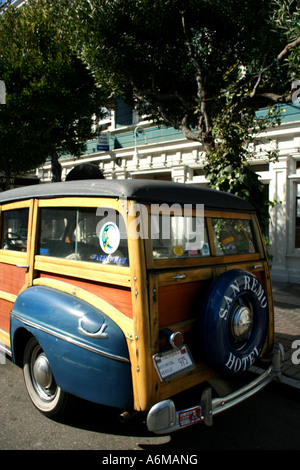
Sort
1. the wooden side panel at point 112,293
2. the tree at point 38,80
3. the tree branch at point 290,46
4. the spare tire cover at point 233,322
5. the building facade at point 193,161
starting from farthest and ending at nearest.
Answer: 1. the tree at point 38,80
2. the building facade at point 193,161
3. the tree branch at point 290,46
4. the spare tire cover at point 233,322
5. the wooden side panel at point 112,293

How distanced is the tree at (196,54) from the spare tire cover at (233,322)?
303 cm

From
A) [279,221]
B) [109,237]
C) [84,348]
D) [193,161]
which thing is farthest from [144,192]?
[193,161]

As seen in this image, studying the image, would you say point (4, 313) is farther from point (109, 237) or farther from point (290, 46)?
point (290, 46)

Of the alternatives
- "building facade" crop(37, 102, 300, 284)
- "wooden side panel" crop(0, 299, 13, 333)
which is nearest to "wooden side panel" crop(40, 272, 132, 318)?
"wooden side panel" crop(0, 299, 13, 333)

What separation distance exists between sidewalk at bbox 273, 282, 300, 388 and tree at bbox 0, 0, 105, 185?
7181 millimetres

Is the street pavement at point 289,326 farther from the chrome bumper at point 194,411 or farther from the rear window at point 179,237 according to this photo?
the rear window at point 179,237

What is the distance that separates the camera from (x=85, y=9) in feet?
23.1

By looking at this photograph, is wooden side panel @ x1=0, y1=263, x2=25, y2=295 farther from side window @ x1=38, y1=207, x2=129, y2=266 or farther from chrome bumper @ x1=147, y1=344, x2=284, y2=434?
chrome bumper @ x1=147, y1=344, x2=284, y2=434

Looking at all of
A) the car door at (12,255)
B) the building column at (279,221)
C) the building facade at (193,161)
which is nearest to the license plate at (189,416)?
the car door at (12,255)

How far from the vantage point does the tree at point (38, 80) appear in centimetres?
945

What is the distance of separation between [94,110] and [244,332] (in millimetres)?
9693

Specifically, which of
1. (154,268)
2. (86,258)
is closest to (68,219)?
(86,258)

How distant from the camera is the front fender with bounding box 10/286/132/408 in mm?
2490
